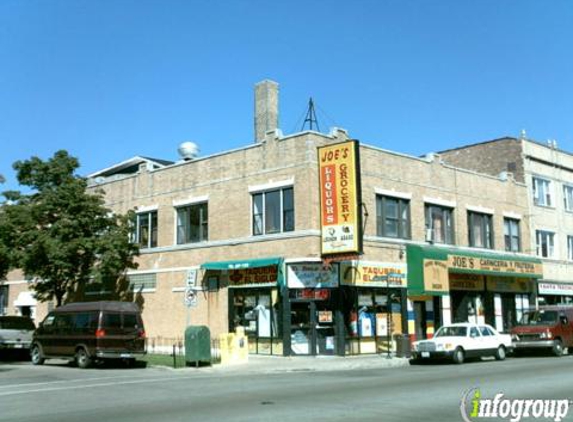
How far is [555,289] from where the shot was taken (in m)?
40.4

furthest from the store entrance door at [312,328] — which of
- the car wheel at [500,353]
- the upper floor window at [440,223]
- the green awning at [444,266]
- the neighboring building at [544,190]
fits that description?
the neighboring building at [544,190]

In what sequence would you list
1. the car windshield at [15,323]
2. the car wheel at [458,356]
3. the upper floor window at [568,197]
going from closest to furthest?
the car wheel at [458,356] → the car windshield at [15,323] → the upper floor window at [568,197]

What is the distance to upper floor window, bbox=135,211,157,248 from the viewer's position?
33625mm

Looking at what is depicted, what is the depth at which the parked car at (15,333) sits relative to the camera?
2745 centimetres

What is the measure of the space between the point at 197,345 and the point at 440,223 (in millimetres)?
14874

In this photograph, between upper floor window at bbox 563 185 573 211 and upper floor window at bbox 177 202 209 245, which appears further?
upper floor window at bbox 563 185 573 211

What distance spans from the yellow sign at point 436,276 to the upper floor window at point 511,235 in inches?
308

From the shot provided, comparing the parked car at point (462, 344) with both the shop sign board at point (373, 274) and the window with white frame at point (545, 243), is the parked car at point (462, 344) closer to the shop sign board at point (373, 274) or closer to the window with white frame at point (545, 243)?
the shop sign board at point (373, 274)

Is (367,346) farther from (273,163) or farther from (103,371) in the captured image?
(103,371)

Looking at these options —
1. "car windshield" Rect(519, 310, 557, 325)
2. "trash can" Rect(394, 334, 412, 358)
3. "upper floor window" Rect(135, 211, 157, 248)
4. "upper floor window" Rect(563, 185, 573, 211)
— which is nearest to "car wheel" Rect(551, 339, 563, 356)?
"car windshield" Rect(519, 310, 557, 325)

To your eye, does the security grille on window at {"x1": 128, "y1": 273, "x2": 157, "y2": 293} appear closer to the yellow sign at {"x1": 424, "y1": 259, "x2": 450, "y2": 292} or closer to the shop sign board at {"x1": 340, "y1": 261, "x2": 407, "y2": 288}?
the shop sign board at {"x1": 340, "y1": 261, "x2": 407, "y2": 288}

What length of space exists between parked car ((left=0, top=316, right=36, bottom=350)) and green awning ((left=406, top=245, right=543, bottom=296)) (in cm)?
1616

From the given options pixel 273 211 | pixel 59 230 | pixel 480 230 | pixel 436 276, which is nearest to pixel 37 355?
pixel 59 230

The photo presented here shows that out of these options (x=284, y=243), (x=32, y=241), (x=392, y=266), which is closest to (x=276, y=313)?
(x=284, y=243)
